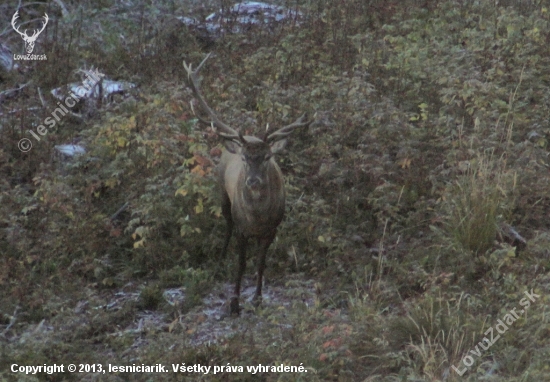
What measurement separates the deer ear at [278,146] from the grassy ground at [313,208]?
1415 millimetres

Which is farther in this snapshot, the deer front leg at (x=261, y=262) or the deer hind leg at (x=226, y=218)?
the deer hind leg at (x=226, y=218)

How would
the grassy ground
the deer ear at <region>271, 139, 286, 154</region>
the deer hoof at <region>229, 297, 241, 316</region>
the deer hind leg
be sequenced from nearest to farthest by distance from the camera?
the grassy ground, the deer ear at <region>271, 139, 286, 154</region>, the deer hoof at <region>229, 297, 241, 316</region>, the deer hind leg

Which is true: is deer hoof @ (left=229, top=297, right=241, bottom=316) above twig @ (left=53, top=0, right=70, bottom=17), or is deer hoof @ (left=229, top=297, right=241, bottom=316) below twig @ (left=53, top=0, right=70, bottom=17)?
below

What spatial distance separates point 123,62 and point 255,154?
639 cm

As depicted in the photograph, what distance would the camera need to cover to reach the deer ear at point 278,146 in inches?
352

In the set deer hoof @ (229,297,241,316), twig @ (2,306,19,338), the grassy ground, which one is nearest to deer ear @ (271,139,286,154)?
the grassy ground

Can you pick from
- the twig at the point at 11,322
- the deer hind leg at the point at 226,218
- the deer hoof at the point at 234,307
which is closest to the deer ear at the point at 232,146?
the deer hind leg at the point at 226,218

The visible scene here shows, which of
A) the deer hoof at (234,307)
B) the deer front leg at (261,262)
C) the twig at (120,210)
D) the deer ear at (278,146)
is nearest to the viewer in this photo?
the deer ear at (278,146)

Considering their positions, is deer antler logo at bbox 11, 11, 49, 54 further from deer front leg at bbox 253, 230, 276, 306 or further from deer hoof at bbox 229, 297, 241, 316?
deer hoof at bbox 229, 297, 241, 316

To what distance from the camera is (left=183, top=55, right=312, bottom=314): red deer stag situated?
8742 mm

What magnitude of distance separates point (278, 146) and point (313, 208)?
1589 mm

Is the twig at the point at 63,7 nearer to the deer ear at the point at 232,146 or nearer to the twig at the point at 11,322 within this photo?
the deer ear at the point at 232,146

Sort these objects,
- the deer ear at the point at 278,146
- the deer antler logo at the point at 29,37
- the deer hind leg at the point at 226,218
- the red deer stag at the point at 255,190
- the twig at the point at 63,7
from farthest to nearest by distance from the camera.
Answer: the twig at the point at 63,7 → the deer antler logo at the point at 29,37 → the deer hind leg at the point at 226,218 → the deer ear at the point at 278,146 → the red deer stag at the point at 255,190

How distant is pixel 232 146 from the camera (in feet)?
30.2
